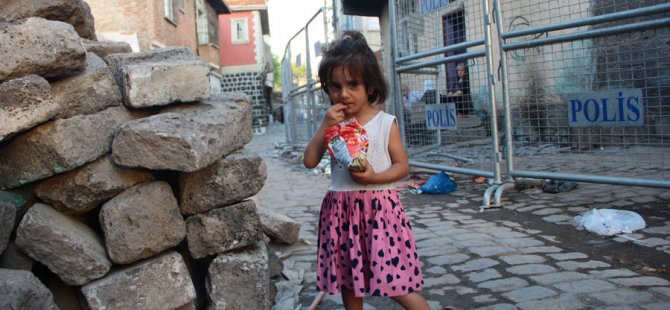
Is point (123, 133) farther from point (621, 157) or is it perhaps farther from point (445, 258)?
point (621, 157)

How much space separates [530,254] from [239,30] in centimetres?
3120

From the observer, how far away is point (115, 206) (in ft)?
7.55

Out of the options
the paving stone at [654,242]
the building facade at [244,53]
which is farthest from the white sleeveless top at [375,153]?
the building facade at [244,53]

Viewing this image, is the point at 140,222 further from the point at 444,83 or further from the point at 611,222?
the point at 444,83

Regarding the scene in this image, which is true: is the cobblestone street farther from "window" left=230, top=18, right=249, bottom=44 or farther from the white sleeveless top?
"window" left=230, top=18, right=249, bottom=44

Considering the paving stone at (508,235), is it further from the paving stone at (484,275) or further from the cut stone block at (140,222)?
the cut stone block at (140,222)

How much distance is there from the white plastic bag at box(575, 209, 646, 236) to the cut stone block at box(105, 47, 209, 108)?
295 centimetres

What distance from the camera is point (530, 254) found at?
3.55 metres

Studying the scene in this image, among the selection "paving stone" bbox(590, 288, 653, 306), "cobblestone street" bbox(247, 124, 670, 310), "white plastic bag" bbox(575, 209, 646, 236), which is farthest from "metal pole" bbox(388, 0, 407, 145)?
"paving stone" bbox(590, 288, 653, 306)

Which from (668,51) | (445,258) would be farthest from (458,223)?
(668,51)

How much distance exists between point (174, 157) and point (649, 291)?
2398 millimetres

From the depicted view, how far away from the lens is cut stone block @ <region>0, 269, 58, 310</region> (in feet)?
5.86

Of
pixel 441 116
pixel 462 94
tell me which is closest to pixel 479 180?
pixel 441 116

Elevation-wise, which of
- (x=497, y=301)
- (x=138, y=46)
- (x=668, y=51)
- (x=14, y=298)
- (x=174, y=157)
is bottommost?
(x=497, y=301)
